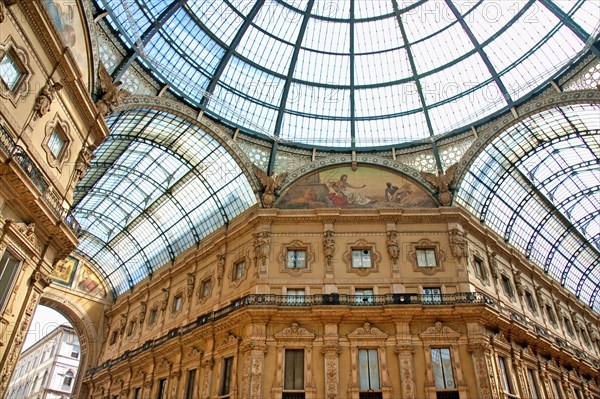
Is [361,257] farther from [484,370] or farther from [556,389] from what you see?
[556,389]

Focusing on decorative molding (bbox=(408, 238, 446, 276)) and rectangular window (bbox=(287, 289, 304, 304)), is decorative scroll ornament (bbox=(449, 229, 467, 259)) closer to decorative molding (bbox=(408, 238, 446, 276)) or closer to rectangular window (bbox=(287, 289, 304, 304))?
decorative molding (bbox=(408, 238, 446, 276))

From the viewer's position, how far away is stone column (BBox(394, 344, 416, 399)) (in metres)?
22.9

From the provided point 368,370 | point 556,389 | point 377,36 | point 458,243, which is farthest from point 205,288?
point 556,389

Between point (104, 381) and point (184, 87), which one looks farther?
point (104, 381)

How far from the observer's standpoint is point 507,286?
31.3 metres

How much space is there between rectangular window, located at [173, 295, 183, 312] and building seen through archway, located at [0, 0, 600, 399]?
0.14 metres

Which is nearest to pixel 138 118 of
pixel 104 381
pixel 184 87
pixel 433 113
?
pixel 184 87

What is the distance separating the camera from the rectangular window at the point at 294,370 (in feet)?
78.1

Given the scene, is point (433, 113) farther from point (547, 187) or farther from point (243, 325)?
point (243, 325)

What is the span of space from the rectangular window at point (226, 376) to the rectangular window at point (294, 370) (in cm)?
357

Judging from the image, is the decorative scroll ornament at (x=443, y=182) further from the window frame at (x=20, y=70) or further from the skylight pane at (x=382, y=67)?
the window frame at (x=20, y=70)

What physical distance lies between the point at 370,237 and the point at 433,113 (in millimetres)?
10911

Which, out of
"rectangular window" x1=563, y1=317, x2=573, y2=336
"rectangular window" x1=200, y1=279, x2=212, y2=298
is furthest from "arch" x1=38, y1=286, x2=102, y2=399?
"rectangular window" x1=563, y1=317, x2=573, y2=336

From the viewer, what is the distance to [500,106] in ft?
99.2
